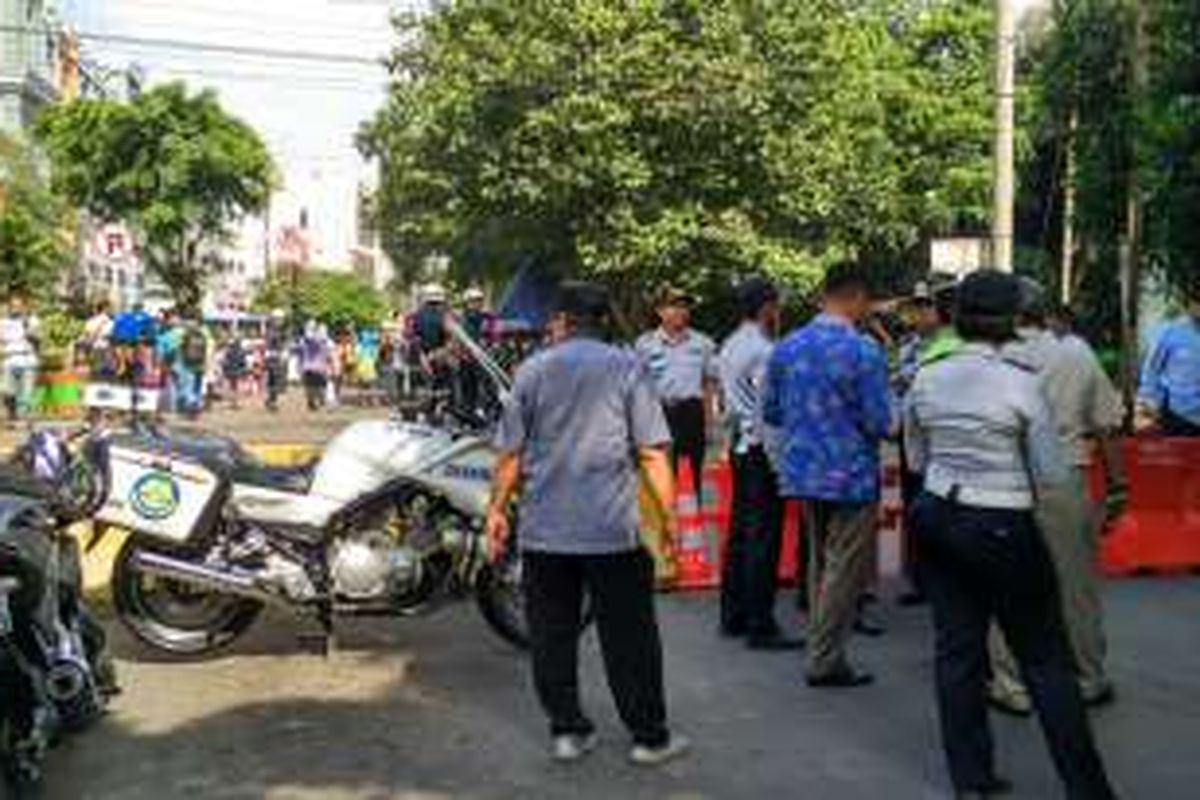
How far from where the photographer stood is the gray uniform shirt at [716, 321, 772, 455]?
34.0 feet

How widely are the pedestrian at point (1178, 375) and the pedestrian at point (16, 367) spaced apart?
59.8ft

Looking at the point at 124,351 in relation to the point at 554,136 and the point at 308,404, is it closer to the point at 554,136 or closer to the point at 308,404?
the point at 554,136

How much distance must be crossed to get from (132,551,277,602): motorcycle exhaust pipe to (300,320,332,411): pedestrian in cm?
2762

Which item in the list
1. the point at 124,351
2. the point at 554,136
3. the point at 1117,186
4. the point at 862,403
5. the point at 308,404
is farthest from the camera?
the point at 308,404

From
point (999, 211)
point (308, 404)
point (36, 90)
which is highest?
point (36, 90)

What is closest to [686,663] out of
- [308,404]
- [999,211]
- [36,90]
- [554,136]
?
[999,211]

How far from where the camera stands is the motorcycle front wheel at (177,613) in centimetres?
A: 971

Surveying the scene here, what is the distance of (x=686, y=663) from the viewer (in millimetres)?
9711

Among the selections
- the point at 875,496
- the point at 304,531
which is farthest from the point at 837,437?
the point at 304,531

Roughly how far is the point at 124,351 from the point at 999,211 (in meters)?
10.9

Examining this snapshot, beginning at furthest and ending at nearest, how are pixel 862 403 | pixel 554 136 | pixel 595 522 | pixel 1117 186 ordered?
1. pixel 554 136
2. pixel 1117 186
3. pixel 862 403
4. pixel 595 522

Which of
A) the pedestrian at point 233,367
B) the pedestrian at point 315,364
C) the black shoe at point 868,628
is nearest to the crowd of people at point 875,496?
the black shoe at point 868,628

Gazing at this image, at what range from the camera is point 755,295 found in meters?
10.8

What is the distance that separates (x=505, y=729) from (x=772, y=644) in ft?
7.08
